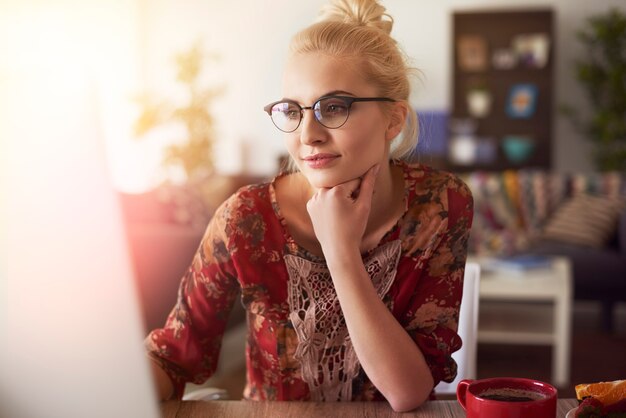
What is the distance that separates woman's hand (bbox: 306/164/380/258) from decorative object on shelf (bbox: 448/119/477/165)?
562 centimetres

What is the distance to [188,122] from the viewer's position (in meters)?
5.34

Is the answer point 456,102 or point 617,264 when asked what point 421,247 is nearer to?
point 617,264

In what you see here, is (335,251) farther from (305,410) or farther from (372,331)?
(305,410)

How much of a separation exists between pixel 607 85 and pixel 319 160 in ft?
18.8

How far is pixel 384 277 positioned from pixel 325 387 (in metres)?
0.19

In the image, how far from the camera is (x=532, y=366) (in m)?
3.35

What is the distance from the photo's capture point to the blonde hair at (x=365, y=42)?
105 cm

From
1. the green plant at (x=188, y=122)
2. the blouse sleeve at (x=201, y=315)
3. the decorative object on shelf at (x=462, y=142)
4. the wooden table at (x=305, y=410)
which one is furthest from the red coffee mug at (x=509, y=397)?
the decorative object on shelf at (x=462, y=142)

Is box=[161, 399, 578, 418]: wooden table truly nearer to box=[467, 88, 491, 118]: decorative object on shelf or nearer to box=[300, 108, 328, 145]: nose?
box=[300, 108, 328, 145]: nose

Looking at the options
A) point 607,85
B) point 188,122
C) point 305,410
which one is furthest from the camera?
point 607,85

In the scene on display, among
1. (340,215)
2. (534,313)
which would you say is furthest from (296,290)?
(534,313)

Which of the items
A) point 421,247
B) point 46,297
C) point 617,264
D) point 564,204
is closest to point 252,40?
point 564,204

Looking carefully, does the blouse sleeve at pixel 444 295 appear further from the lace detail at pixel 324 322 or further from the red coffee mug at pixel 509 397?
the red coffee mug at pixel 509 397

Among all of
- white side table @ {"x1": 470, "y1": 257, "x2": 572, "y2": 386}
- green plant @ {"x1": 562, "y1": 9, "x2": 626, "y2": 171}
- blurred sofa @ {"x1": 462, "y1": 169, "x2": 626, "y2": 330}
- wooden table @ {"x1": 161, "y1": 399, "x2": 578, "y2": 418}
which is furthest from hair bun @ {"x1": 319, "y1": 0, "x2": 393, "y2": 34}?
green plant @ {"x1": 562, "y1": 9, "x2": 626, "y2": 171}
